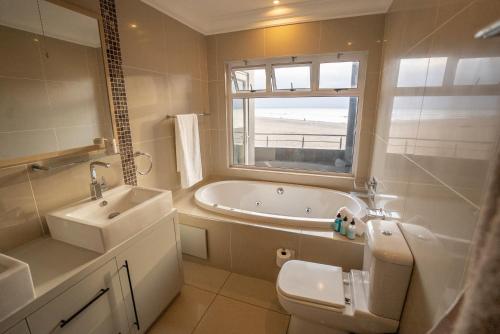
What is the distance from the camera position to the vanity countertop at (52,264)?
0.91 meters

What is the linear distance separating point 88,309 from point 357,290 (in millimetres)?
1417

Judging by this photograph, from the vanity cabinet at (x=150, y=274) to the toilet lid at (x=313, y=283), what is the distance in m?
0.82

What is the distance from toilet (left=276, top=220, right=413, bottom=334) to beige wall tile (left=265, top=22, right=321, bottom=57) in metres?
1.94

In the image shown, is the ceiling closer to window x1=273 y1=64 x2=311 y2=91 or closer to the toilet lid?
window x1=273 y1=64 x2=311 y2=91

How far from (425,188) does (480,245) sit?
0.75 metres

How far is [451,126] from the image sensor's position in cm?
78

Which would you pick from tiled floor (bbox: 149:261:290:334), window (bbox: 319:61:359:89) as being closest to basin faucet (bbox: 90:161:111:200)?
tiled floor (bbox: 149:261:290:334)

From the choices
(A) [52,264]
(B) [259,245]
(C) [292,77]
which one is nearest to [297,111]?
(C) [292,77]

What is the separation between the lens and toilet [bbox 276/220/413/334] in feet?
3.52

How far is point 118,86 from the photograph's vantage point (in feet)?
5.79

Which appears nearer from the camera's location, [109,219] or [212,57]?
[109,219]

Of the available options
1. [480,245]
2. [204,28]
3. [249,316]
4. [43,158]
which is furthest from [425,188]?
[204,28]

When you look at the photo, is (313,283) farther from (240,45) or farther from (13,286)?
(240,45)

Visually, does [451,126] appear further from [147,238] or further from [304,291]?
[147,238]
